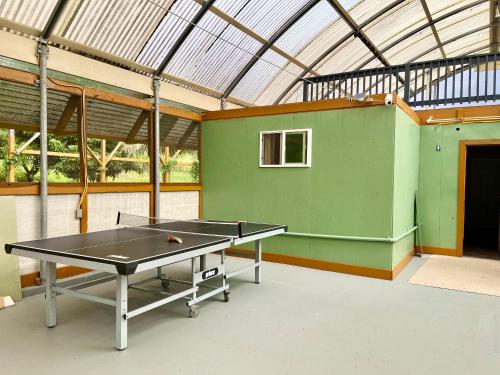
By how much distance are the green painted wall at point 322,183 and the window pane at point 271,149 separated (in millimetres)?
136

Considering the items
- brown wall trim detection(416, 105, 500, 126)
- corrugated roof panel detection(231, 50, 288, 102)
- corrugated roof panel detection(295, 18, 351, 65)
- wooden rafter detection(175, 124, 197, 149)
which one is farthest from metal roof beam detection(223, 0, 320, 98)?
brown wall trim detection(416, 105, 500, 126)

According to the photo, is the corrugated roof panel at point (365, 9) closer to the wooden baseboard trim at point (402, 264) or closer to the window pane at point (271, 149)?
Result: the window pane at point (271, 149)

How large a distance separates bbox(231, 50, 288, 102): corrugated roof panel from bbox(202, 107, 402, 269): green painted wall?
196 cm

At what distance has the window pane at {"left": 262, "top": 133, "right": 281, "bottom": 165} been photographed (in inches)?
251

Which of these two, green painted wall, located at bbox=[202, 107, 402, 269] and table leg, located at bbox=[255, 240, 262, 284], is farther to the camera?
green painted wall, located at bbox=[202, 107, 402, 269]

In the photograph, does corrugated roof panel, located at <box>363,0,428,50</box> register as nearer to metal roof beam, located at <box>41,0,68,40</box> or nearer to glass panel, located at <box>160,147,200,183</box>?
glass panel, located at <box>160,147,200,183</box>

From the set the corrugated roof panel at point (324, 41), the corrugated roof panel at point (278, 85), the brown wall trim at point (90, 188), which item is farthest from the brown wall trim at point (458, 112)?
the brown wall trim at point (90, 188)

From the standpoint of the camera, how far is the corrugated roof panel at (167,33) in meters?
6.08

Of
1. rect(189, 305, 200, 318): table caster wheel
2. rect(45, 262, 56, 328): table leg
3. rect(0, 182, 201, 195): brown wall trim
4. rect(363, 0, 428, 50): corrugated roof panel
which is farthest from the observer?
rect(363, 0, 428, 50): corrugated roof panel

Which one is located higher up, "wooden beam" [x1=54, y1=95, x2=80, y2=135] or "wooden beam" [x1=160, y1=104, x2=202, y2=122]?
"wooden beam" [x1=160, y1=104, x2=202, y2=122]

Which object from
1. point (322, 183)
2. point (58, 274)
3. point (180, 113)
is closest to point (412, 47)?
point (322, 183)

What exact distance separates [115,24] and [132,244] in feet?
12.5

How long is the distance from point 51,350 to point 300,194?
417 cm

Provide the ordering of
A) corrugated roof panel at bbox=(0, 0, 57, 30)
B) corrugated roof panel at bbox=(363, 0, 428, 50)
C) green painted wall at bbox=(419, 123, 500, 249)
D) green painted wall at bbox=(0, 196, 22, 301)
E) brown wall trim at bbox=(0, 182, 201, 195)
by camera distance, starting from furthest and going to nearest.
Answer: corrugated roof panel at bbox=(363, 0, 428, 50)
green painted wall at bbox=(419, 123, 500, 249)
brown wall trim at bbox=(0, 182, 201, 195)
corrugated roof panel at bbox=(0, 0, 57, 30)
green painted wall at bbox=(0, 196, 22, 301)
